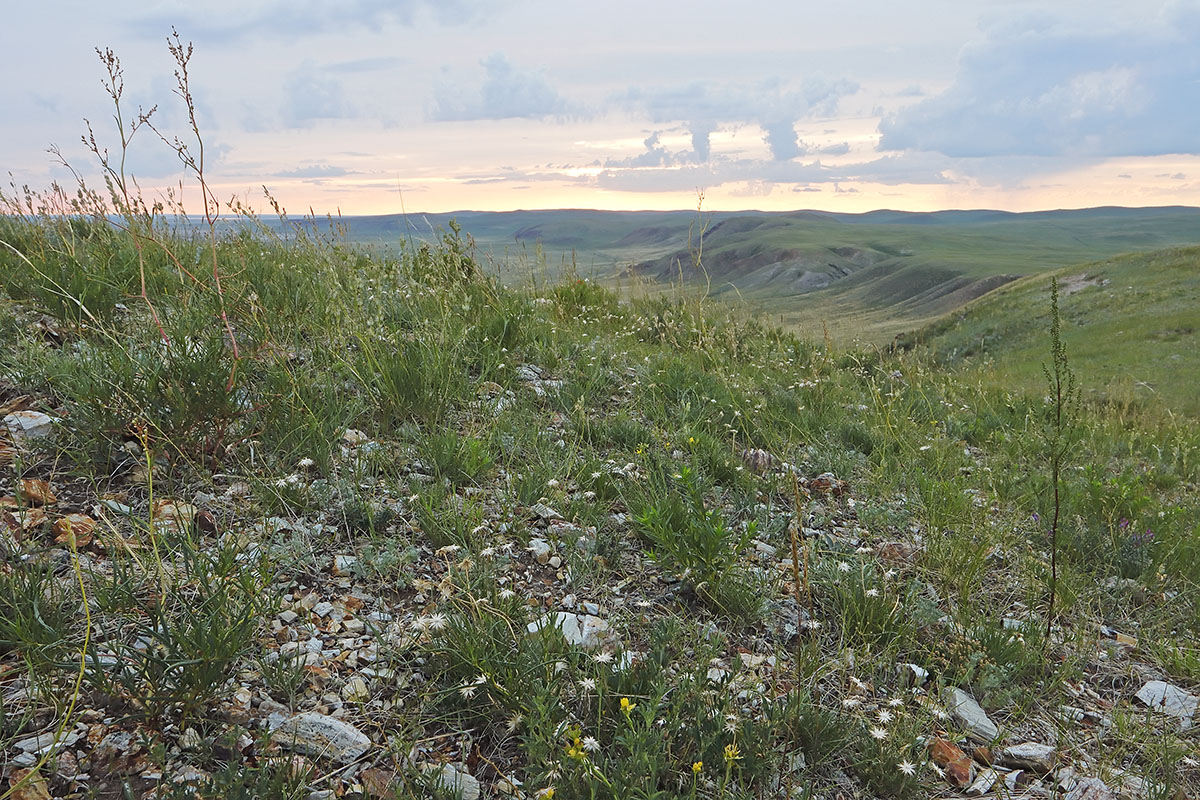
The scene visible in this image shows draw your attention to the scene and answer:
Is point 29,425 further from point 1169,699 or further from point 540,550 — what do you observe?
point 1169,699

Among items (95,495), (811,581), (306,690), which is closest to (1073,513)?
(811,581)

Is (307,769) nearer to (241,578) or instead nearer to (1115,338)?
(241,578)

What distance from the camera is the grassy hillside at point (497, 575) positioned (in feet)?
8.48

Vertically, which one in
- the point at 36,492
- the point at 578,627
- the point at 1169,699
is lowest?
the point at 1169,699

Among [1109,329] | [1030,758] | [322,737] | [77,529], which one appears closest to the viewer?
[322,737]

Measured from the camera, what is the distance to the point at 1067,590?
4.06 meters

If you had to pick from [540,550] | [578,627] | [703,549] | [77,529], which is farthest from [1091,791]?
[77,529]

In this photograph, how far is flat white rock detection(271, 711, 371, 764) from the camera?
2.54 metres

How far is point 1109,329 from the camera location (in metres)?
27.6

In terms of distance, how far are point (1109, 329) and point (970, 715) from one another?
103 feet

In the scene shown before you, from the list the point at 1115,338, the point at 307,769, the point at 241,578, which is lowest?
the point at 1115,338

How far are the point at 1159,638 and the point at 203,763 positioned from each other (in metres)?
4.97

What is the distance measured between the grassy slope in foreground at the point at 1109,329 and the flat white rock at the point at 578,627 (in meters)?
15.7

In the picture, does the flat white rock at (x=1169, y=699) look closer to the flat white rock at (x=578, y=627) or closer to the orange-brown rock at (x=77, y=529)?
the flat white rock at (x=578, y=627)
